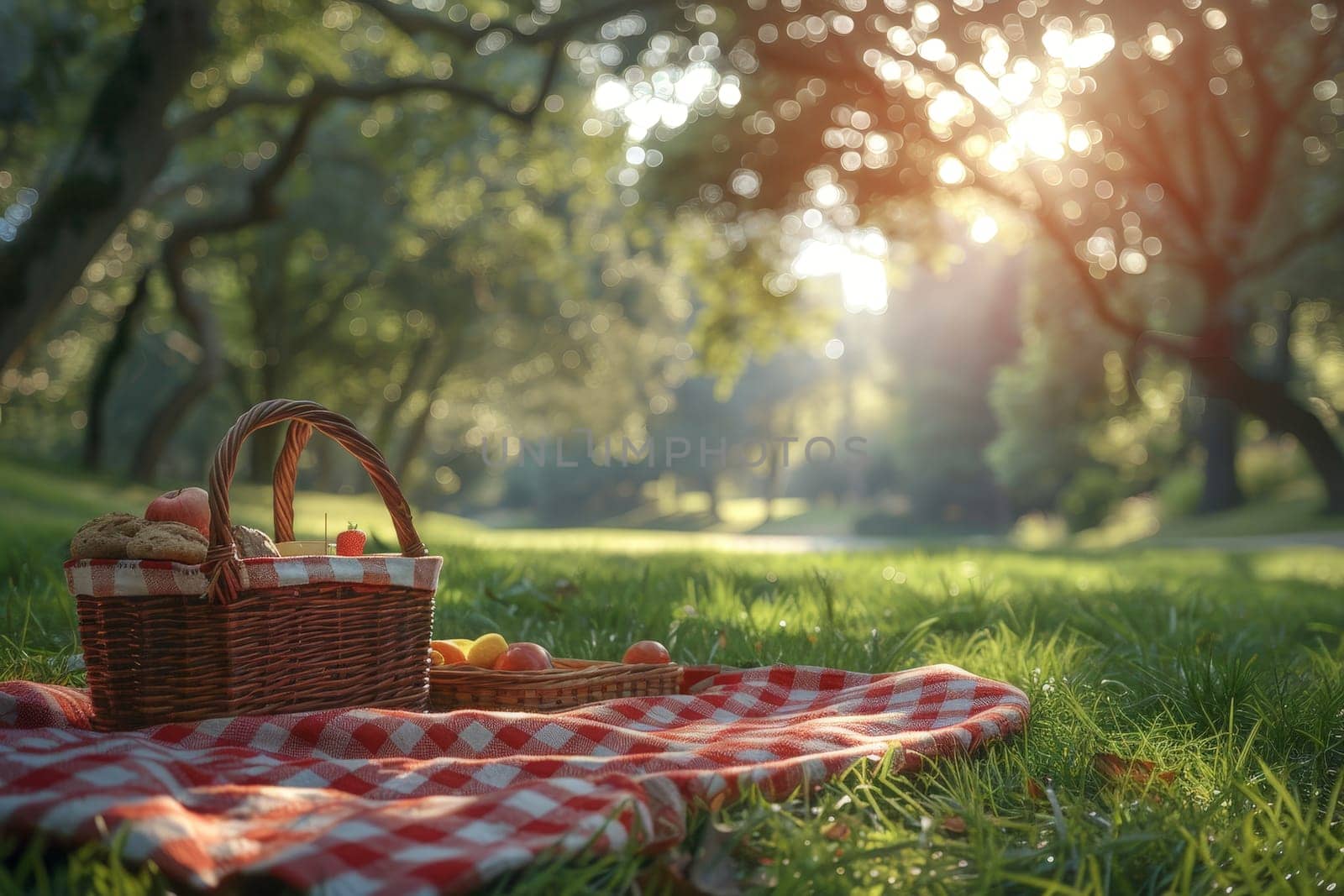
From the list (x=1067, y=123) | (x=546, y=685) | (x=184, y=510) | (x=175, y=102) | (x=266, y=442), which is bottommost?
(x=546, y=685)

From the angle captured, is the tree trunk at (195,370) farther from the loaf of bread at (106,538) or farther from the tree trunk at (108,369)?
the loaf of bread at (106,538)

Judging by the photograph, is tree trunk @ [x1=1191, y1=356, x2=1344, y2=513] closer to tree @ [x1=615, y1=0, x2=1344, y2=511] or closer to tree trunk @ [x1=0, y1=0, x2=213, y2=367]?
tree @ [x1=615, y1=0, x2=1344, y2=511]

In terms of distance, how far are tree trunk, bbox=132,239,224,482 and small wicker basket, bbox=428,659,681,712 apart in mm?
12761

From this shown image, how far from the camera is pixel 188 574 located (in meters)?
2.38

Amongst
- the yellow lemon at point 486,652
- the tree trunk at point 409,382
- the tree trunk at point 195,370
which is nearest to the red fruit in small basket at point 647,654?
the yellow lemon at point 486,652

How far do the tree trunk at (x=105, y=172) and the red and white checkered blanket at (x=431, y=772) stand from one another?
20.8ft

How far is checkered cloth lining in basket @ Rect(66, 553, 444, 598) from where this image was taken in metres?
2.37

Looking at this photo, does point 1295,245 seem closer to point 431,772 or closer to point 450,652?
point 450,652

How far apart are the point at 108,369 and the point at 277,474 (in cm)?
1510

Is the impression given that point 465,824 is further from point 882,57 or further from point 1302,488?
point 1302,488

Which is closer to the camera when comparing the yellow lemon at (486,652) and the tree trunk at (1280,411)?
the yellow lemon at (486,652)

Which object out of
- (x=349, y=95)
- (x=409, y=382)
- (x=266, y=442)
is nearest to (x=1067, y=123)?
(x=349, y=95)

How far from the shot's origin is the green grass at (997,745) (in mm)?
1768

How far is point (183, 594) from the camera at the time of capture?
239cm
